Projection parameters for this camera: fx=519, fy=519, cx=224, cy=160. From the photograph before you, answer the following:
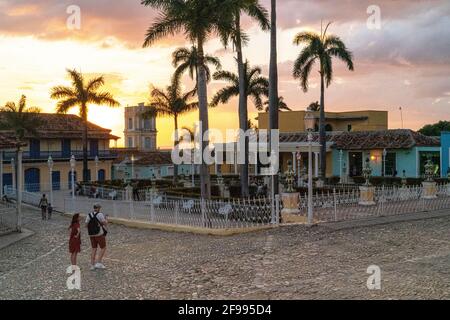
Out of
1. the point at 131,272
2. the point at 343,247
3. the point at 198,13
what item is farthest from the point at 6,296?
the point at 198,13

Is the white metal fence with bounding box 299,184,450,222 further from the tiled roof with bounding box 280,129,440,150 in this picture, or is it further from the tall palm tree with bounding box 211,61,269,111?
the tiled roof with bounding box 280,129,440,150

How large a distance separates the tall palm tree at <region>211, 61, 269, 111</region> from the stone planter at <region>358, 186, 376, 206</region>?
11.5 meters

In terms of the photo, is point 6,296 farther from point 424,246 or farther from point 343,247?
point 424,246

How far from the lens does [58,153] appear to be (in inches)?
1797

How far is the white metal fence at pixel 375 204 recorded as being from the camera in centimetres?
1634

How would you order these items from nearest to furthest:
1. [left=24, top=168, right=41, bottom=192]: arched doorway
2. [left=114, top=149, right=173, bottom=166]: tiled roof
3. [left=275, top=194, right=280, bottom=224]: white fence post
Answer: [left=275, top=194, right=280, bottom=224]: white fence post, [left=24, top=168, right=41, bottom=192]: arched doorway, [left=114, top=149, right=173, bottom=166]: tiled roof

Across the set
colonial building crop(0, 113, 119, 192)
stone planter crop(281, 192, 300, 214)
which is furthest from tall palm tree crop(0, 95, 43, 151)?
stone planter crop(281, 192, 300, 214)

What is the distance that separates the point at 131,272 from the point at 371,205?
10.8m

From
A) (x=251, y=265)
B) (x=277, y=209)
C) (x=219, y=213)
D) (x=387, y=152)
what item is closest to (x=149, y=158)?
(x=387, y=152)

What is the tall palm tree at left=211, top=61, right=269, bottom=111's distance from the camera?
2919cm

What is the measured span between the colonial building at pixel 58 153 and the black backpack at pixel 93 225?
30.6 metres

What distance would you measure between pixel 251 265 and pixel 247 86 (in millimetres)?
19335

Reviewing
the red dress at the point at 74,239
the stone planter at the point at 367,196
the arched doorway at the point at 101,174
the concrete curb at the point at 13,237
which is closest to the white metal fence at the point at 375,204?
the stone planter at the point at 367,196

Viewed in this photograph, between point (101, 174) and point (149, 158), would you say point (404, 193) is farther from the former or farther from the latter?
point (101, 174)
